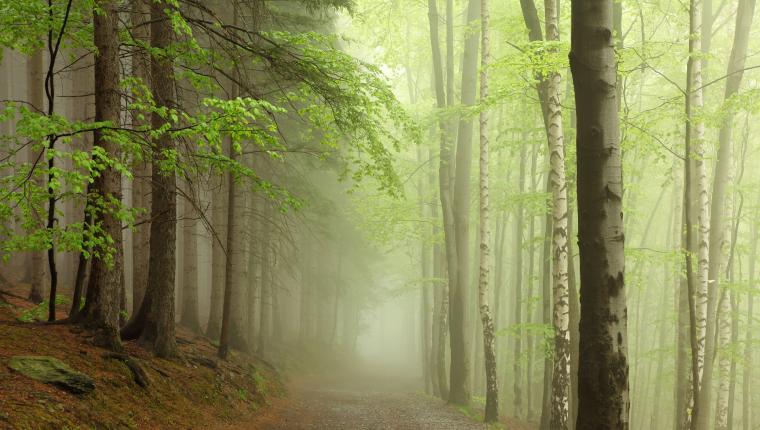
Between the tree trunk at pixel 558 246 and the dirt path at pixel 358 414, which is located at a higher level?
the tree trunk at pixel 558 246

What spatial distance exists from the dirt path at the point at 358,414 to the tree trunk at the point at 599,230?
7318mm

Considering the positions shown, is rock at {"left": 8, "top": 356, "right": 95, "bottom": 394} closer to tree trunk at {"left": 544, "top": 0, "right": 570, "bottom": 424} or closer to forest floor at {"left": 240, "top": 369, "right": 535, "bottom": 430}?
forest floor at {"left": 240, "top": 369, "right": 535, "bottom": 430}

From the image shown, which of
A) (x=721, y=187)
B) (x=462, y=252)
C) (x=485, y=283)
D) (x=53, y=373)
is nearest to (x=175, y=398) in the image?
(x=53, y=373)

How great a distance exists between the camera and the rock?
6161 mm

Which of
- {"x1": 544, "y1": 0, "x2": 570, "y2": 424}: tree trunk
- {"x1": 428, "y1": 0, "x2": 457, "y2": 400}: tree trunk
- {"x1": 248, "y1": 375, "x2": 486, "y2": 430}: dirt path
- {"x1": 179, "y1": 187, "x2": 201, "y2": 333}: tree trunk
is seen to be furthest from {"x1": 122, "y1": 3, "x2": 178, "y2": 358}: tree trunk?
{"x1": 428, "y1": 0, "x2": 457, "y2": 400}: tree trunk

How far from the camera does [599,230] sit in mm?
4836

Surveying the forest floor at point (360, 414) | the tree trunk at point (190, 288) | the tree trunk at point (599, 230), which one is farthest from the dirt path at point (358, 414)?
the tree trunk at point (599, 230)

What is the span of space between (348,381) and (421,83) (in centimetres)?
1761

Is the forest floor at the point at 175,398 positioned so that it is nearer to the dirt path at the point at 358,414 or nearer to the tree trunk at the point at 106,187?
the dirt path at the point at 358,414

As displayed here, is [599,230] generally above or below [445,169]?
below

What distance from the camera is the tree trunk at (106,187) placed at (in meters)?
7.48

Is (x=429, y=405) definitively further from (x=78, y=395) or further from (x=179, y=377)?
(x=78, y=395)

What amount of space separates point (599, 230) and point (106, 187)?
22.6 feet

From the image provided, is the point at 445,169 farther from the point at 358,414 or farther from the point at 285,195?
the point at 285,195
